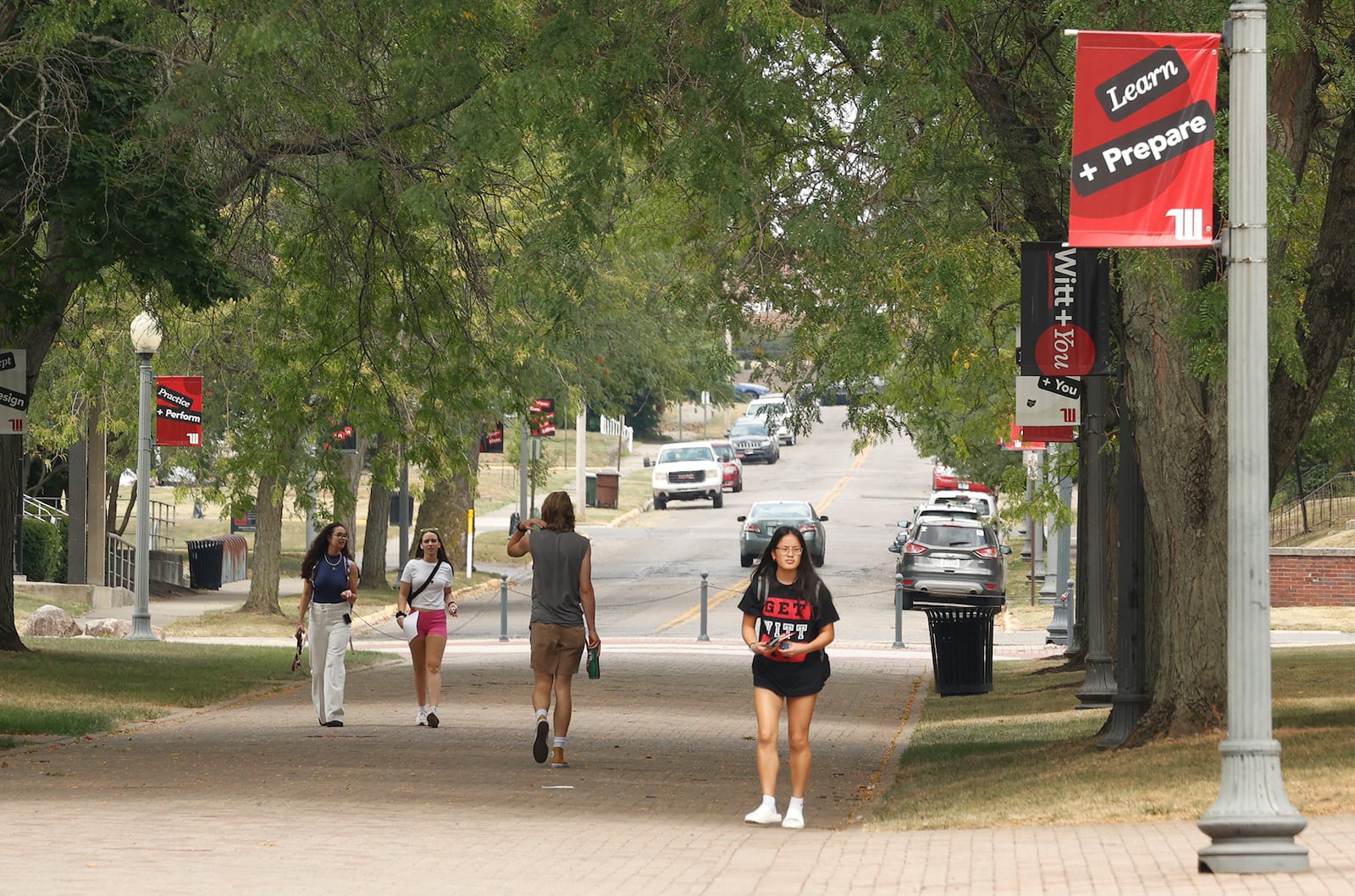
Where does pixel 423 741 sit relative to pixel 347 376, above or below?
below

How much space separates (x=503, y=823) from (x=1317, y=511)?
114 feet

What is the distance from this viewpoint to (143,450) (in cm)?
2472

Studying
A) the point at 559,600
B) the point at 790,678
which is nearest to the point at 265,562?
the point at 559,600

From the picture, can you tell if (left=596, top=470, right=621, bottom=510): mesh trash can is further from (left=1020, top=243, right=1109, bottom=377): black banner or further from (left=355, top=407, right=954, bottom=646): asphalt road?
(left=1020, top=243, right=1109, bottom=377): black banner

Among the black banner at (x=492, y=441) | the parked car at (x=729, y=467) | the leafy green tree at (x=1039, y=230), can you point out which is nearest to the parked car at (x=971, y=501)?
the black banner at (x=492, y=441)

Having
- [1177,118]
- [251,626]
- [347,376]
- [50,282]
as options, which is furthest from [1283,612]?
[1177,118]

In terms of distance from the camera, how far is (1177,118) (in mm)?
8586

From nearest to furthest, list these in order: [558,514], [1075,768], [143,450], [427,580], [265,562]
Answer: [1075,768], [558,514], [427,580], [143,450], [265,562]

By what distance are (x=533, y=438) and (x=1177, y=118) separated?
119 feet

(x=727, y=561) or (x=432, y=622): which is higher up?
(x=432, y=622)

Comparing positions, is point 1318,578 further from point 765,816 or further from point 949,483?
point 949,483

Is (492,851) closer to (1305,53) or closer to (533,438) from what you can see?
(1305,53)

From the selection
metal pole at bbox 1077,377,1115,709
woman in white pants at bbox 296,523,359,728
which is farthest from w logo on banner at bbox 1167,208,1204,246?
woman in white pants at bbox 296,523,359,728

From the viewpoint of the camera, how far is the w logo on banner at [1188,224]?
28.0ft
